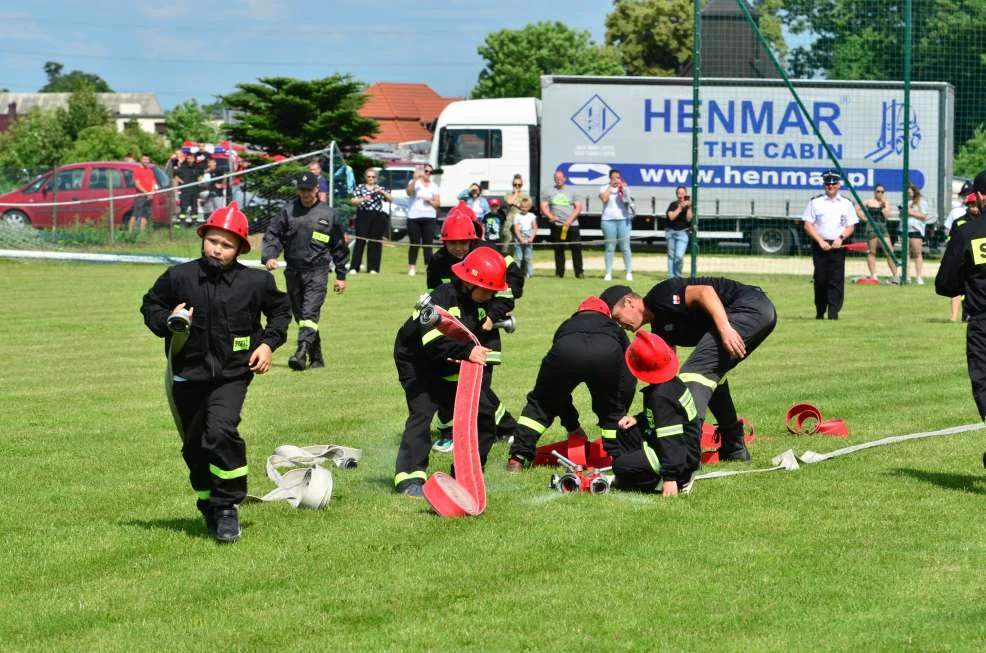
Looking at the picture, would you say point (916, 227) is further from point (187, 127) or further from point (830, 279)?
point (187, 127)

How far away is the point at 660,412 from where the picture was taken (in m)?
8.16

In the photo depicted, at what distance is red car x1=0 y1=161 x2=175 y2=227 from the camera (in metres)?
30.0

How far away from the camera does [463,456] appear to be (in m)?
7.91

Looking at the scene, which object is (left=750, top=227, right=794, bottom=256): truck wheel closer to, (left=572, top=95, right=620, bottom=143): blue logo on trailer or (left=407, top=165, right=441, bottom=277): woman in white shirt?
(left=572, top=95, right=620, bottom=143): blue logo on trailer

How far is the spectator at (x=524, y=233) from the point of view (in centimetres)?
2617

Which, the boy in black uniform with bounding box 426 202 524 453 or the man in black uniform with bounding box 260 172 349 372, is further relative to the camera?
the man in black uniform with bounding box 260 172 349 372

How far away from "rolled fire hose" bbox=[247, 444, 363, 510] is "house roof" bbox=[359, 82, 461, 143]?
96.1 m

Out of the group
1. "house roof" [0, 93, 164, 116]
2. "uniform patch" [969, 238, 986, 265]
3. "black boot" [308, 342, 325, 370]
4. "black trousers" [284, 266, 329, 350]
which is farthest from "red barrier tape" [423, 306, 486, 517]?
"house roof" [0, 93, 164, 116]

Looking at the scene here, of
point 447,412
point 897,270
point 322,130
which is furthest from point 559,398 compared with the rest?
point 322,130

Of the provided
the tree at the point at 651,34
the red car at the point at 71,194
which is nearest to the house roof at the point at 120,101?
the tree at the point at 651,34

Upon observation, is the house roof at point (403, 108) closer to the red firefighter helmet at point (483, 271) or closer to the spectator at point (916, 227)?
the spectator at point (916, 227)

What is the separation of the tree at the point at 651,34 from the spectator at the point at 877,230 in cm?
5045

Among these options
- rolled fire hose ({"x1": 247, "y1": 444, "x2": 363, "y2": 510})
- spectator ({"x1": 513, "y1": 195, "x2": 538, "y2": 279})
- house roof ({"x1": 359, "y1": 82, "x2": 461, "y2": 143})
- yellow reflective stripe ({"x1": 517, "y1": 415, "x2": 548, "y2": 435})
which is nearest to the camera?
rolled fire hose ({"x1": 247, "y1": 444, "x2": 363, "y2": 510})

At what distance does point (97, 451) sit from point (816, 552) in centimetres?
536
